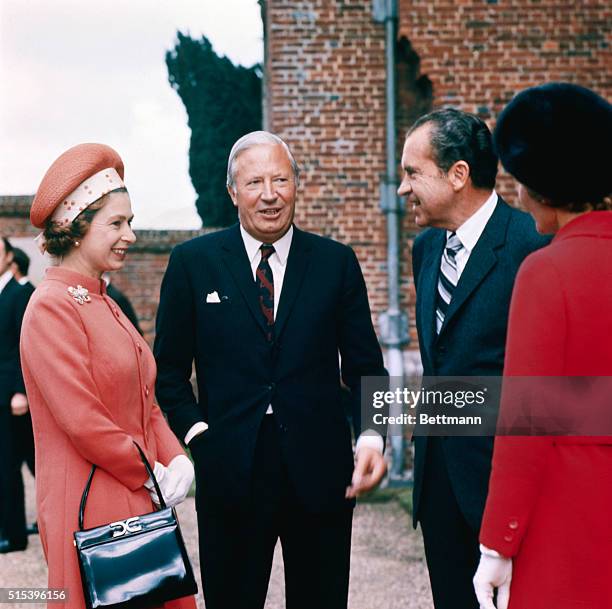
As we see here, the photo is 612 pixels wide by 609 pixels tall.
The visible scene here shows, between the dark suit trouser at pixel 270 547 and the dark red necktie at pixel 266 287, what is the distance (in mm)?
324

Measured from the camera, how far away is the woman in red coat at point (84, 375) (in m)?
2.44

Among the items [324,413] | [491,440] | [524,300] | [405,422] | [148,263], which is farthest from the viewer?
[148,263]

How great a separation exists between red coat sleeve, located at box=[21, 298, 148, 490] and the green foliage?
10045 millimetres

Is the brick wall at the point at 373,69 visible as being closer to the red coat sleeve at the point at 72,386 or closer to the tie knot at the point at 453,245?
the tie knot at the point at 453,245

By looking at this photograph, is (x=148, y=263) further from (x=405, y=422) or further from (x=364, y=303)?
(x=364, y=303)

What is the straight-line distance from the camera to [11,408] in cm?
600

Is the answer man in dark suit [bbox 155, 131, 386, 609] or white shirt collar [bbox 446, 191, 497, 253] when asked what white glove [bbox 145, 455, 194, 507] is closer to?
man in dark suit [bbox 155, 131, 386, 609]

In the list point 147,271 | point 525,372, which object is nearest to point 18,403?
point 147,271

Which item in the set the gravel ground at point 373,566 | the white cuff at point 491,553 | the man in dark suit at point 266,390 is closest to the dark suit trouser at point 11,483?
the gravel ground at point 373,566

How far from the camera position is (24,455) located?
6.20 meters

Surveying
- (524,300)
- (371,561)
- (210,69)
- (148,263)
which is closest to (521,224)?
(524,300)

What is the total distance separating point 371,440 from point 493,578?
3.03 ft

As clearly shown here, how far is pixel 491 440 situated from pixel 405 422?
4736 millimetres

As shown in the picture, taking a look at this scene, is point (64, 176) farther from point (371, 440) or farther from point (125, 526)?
point (371, 440)
